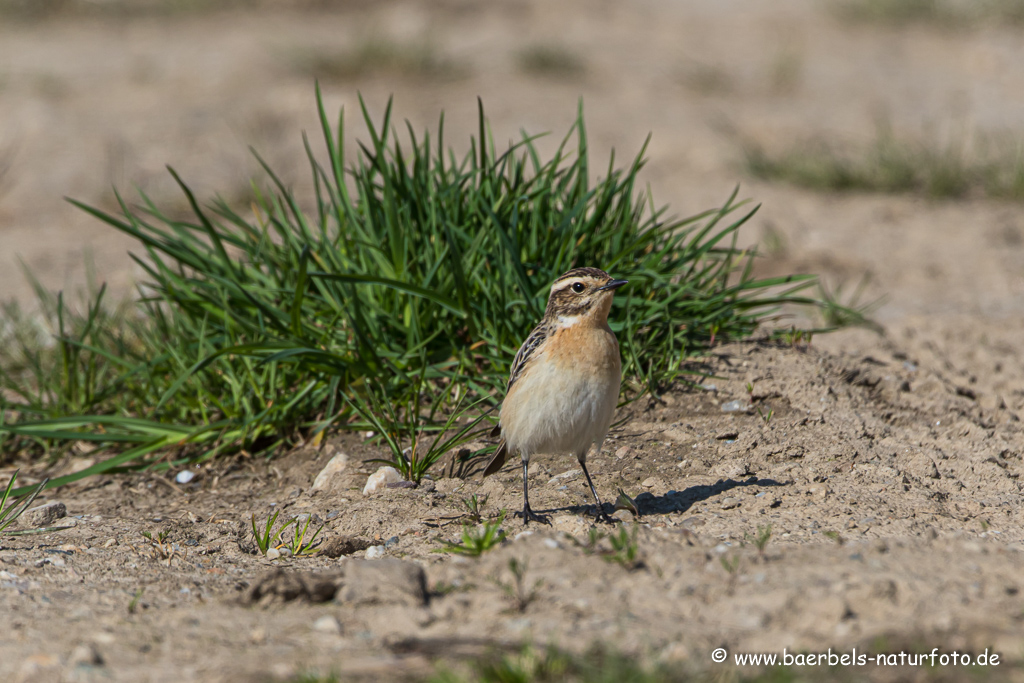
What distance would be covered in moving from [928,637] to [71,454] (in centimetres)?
454

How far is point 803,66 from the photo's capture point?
1263 cm

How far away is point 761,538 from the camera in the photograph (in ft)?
11.8

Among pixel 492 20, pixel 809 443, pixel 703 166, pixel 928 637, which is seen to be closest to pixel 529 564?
pixel 928 637

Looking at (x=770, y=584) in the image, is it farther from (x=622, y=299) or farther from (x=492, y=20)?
(x=492, y=20)

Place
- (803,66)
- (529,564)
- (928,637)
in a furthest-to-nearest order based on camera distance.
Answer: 1. (803,66)
2. (529,564)
3. (928,637)

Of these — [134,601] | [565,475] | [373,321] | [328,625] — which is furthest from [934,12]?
[134,601]

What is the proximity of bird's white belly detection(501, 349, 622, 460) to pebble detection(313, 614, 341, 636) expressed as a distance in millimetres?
1211

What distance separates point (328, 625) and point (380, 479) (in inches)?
56.8

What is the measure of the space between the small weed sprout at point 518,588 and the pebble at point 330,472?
1.63 m

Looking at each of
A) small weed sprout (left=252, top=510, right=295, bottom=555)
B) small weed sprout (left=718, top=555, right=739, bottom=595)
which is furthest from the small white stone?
small weed sprout (left=718, top=555, right=739, bottom=595)

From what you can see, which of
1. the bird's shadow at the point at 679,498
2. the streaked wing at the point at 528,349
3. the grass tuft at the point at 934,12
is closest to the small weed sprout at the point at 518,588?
the bird's shadow at the point at 679,498

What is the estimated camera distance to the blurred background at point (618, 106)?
26.9 ft

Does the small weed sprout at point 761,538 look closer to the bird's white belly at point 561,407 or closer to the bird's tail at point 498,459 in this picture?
the bird's white belly at point 561,407

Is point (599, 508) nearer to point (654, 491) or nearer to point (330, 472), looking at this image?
point (654, 491)
